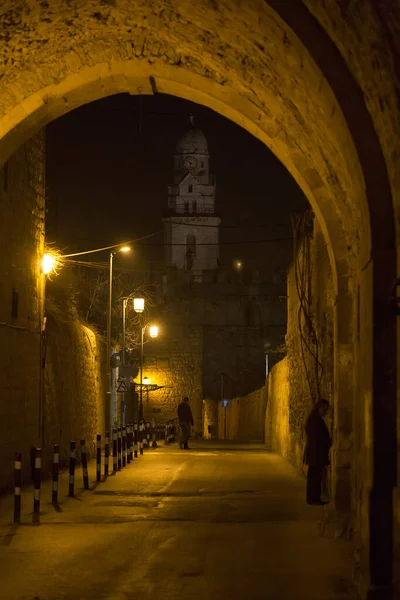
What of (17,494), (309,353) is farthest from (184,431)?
(17,494)

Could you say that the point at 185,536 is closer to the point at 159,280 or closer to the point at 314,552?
the point at 314,552

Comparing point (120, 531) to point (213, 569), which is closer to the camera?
point (213, 569)

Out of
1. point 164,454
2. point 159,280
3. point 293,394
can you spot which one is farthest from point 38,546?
point 159,280

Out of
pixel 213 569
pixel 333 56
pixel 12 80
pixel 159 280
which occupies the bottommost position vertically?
pixel 213 569

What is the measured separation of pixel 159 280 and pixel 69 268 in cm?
3252

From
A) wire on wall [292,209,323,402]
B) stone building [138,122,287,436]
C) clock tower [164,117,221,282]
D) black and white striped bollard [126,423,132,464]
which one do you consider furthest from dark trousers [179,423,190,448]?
clock tower [164,117,221,282]

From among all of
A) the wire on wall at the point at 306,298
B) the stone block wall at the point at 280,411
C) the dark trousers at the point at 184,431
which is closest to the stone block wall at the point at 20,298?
the wire on wall at the point at 306,298

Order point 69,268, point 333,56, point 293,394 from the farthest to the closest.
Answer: point 69,268
point 293,394
point 333,56

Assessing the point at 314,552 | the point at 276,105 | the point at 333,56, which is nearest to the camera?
the point at 333,56

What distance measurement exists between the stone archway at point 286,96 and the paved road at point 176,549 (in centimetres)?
87

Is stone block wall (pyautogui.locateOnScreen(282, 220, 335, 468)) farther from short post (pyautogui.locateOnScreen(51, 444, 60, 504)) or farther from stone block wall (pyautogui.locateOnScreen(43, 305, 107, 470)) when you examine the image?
stone block wall (pyautogui.locateOnScreen(43, 305, 107, 470))

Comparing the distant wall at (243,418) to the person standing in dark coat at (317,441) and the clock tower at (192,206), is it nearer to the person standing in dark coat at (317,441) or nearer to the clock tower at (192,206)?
the person standing in dark coat at (317,441)

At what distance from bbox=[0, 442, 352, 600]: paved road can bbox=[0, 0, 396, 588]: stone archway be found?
873 mm

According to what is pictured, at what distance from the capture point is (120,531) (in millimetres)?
10586
